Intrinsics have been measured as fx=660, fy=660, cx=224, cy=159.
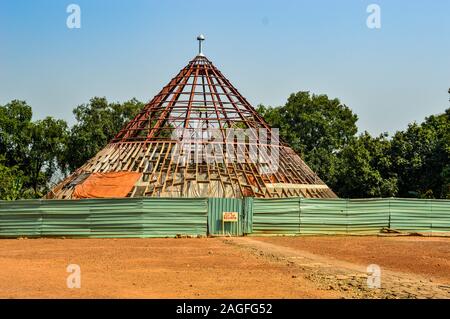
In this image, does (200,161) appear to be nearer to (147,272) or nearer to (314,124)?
(147,272)

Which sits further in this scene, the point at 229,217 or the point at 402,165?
the point at 402,165

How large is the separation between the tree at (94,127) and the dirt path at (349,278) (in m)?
38.5

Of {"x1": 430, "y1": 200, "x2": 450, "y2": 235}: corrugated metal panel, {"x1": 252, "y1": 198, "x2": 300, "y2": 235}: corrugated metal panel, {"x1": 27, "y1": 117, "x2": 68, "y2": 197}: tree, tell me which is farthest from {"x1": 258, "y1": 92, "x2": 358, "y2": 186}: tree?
{"x1": 252, "y1": 198, "x2": 300, "y2": 235}: corrugated metal panel

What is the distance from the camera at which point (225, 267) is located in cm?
1617

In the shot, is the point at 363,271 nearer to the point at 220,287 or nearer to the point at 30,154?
the point at 220,287

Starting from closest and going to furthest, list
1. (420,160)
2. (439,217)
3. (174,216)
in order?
(174,216), (439,217), (420,160)

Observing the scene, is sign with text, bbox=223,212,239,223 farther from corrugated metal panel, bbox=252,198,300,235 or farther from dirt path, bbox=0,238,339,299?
dirt path, bbox=0,238,339,299

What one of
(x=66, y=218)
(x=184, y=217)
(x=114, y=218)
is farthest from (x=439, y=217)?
(x=66, y=218)

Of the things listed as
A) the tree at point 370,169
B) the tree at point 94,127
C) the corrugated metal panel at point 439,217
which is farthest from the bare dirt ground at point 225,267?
the tree at point 94,127

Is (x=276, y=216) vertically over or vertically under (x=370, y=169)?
under

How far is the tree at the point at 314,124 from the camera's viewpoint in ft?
198

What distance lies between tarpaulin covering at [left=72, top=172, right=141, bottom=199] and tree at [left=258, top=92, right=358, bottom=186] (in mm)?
30388

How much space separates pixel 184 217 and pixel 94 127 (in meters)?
33.2

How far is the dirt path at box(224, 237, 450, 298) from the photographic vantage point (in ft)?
39.9
